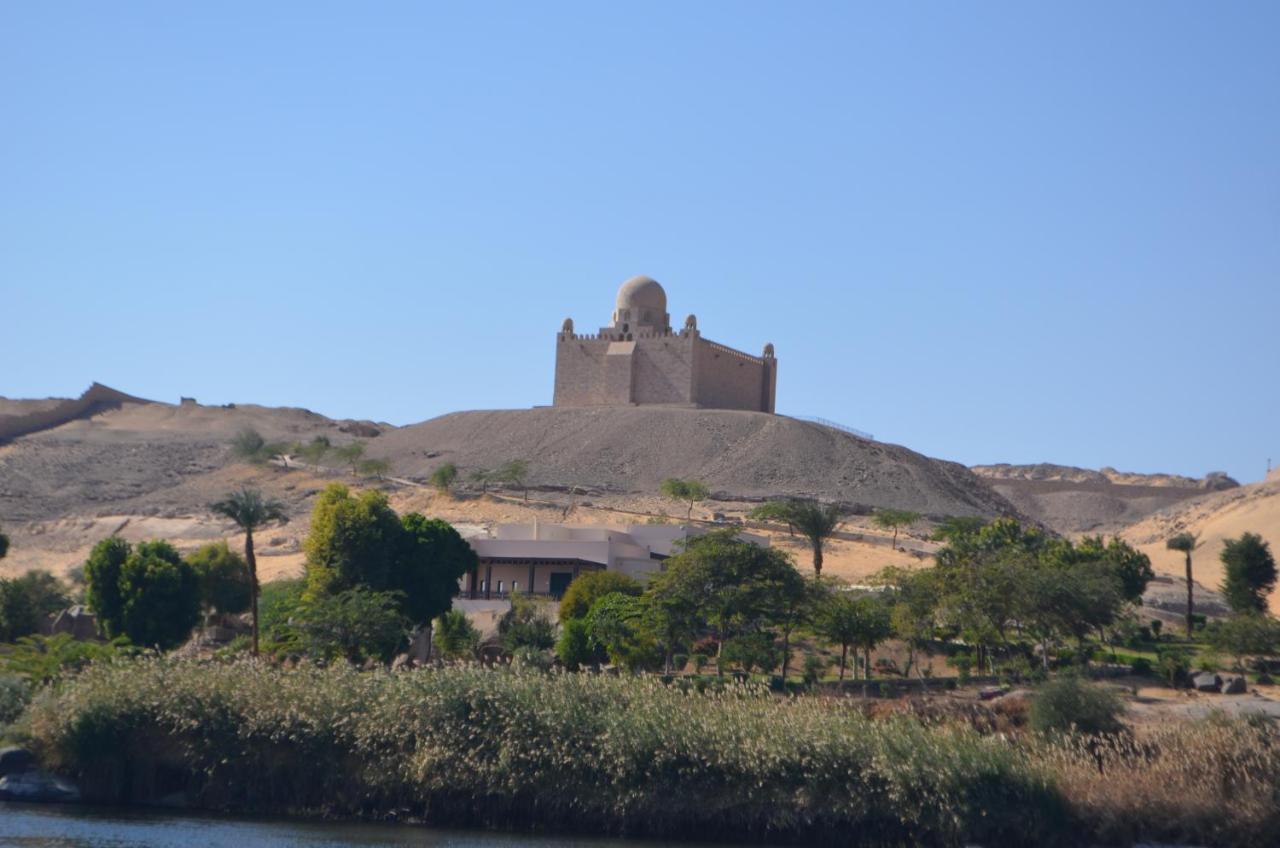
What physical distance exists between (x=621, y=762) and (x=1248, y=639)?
1574 cm

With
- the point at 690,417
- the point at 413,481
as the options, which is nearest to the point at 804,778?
the point at 413,481

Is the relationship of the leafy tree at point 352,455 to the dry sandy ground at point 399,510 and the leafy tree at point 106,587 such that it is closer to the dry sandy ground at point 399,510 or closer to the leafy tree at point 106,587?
the dry sandy ground at point 399,510

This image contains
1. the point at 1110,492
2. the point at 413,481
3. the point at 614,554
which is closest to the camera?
the point at 614,554

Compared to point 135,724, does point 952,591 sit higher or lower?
higher

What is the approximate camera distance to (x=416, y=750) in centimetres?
2489

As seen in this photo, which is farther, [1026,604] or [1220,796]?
[1026,604]

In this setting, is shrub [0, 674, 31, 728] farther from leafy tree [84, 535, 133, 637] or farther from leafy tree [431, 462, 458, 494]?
leafy tree [431, 462, 458, 494]

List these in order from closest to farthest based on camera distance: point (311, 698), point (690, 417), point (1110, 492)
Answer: point (311, 698), point (690, 417), point (1110, 492)

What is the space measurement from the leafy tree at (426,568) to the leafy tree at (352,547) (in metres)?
0.24

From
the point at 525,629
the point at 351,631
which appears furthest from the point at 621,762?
the point at 525,629

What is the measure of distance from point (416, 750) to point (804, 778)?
597cm

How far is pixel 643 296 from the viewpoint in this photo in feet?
269

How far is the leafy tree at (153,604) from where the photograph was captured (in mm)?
35656

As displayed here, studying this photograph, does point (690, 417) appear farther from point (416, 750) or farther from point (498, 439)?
point (416, 750)
